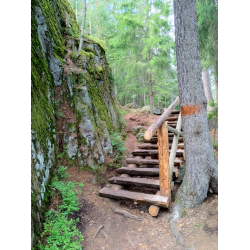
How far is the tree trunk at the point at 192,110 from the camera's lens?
3.38 m

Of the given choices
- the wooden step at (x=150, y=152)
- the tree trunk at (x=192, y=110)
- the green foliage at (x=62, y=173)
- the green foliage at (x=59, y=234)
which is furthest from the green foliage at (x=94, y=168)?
the tree trunk at (x=192, y=110)

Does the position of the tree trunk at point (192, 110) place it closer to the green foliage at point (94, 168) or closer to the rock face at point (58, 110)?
the green foliage at point (94, 168)

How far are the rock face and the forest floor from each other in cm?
98

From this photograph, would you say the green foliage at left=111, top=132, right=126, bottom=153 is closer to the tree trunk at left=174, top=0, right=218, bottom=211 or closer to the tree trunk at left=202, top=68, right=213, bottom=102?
the tree trunk at left=174, top=0, right=218, bottom=211

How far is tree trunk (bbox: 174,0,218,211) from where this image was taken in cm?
338

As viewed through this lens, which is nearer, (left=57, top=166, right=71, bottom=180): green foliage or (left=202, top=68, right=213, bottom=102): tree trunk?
(left=57, top=166, right=71, bottom=180): green foliage

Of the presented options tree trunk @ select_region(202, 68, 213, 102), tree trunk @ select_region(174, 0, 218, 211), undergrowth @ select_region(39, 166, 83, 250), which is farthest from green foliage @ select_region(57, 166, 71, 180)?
tree trunk @ select_region(202, 68, 213, 102)
